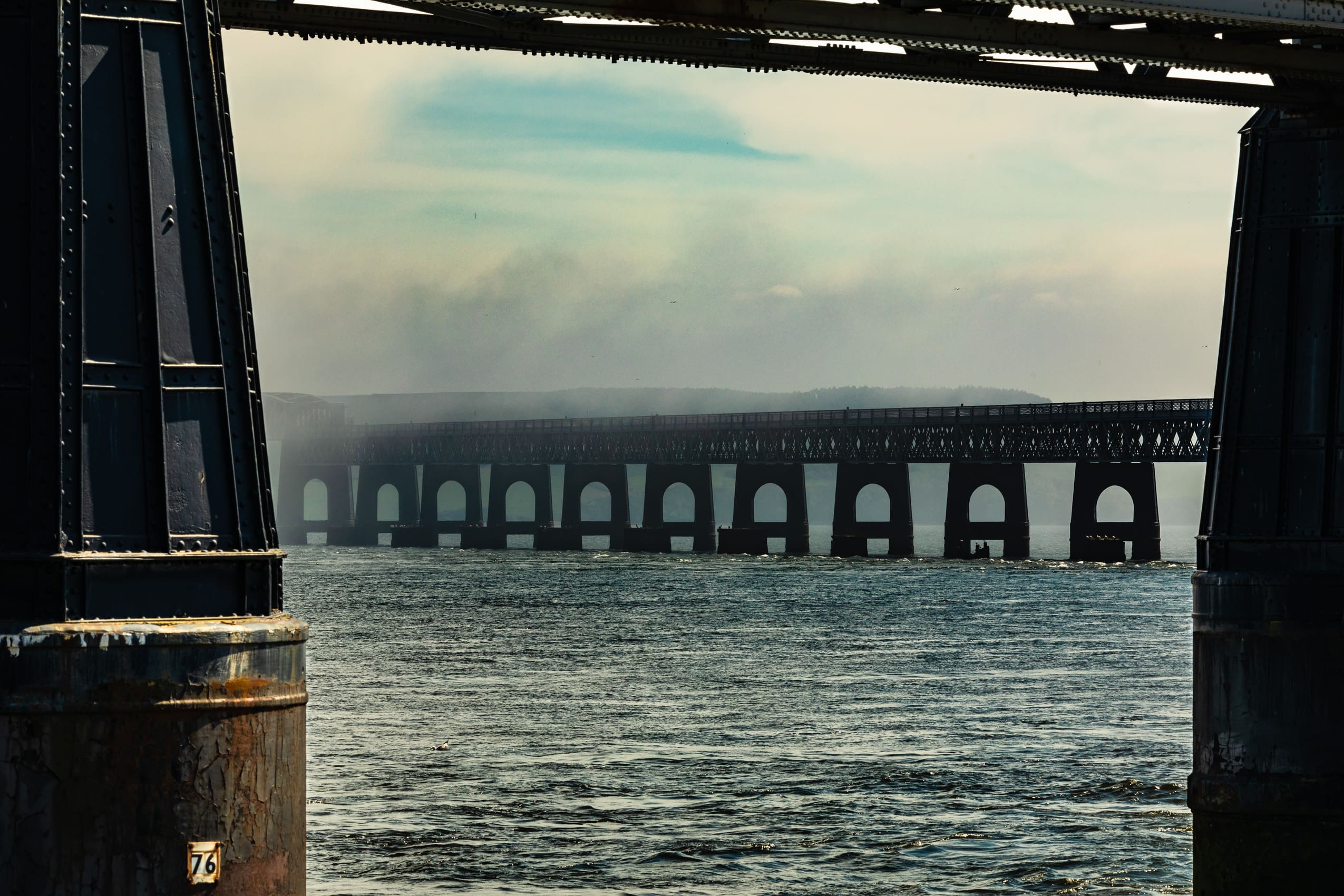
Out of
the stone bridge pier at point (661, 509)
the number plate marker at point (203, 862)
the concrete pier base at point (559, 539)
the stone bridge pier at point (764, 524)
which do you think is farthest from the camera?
the concrete pier base at point (559, 539)

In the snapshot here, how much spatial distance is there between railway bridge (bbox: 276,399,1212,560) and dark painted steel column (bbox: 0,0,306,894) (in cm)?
11438

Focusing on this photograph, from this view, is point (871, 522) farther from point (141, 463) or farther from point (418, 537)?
point (141, 463)

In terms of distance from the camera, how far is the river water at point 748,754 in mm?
21891

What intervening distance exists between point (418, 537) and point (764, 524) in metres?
58.0

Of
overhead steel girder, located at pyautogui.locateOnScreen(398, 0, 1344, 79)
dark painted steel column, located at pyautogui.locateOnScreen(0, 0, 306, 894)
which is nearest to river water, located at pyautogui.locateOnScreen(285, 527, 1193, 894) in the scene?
overhead steel girder, located at pyautogui.locateOnScreen(398, 0, 1344, 79)

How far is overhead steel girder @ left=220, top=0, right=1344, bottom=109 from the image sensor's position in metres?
12.9

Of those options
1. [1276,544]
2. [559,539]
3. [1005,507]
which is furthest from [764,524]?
[1276,544]

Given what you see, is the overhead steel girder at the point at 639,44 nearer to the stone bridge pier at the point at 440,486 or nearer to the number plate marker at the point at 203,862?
the number plate marker at the point at 203,862

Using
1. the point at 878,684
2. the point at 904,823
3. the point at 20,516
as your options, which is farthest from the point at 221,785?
the point at 878,684

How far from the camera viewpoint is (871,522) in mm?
140375

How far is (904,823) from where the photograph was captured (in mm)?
24938

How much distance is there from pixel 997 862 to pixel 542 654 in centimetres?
3244

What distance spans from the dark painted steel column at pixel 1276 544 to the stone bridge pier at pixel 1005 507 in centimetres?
11225

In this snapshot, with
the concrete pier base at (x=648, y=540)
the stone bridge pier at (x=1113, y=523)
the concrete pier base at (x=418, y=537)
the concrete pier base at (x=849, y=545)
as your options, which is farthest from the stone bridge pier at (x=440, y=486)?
the stone bridge pier at (x=1113, y=523)
